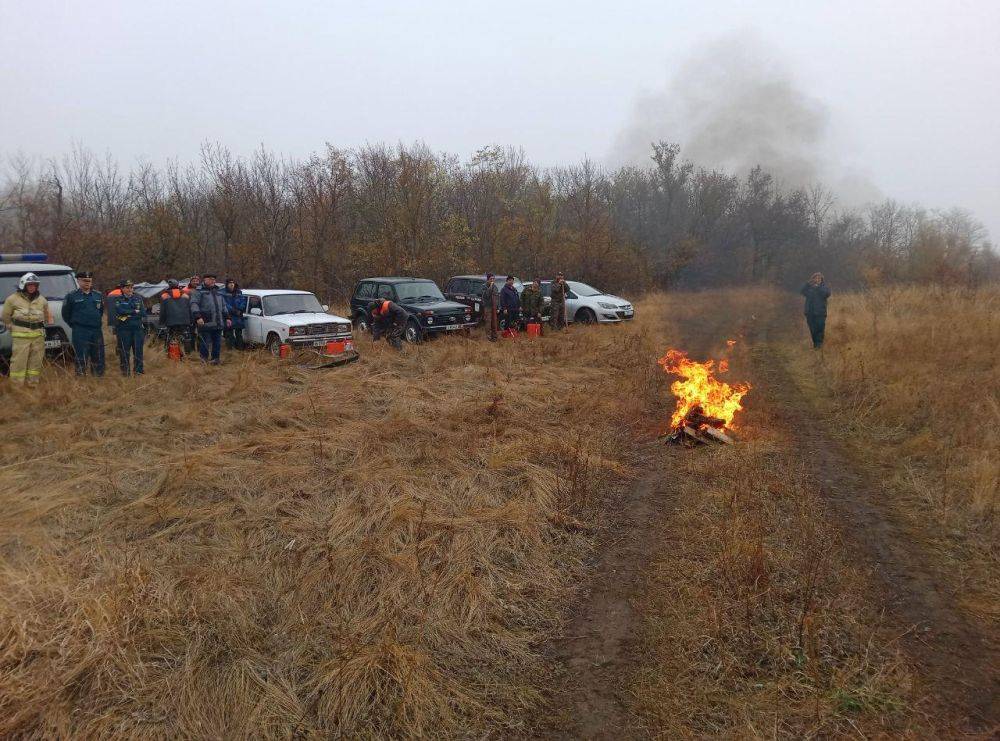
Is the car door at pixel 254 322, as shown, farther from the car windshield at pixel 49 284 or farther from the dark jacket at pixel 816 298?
the dark jacket at pixel 816 298

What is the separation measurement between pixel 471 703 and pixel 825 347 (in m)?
12.7

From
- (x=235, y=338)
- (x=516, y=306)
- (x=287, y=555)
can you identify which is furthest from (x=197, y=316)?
(x=287, y=555)

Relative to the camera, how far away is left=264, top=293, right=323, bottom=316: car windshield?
13.2m

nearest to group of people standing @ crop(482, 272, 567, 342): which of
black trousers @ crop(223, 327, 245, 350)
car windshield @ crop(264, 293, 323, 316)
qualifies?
car windshield @ crop(264, 293, 323, 316)

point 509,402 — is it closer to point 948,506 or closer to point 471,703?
point 948,506

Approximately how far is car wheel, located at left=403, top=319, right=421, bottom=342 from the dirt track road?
8637 millimetres

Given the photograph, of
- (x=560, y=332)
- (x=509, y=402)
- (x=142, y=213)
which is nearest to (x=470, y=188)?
(x=142, y=213)

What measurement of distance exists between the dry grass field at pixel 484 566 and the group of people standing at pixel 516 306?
6860 millimetres

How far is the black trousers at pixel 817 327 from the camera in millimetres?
13523

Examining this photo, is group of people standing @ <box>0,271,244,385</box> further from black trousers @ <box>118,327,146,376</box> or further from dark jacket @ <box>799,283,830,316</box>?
Result: dark jacket @ <box>799,283,830,316</box>


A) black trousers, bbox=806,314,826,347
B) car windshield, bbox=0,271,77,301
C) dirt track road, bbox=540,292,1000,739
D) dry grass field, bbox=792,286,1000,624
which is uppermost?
car windshield, bbox=0,271,77,301

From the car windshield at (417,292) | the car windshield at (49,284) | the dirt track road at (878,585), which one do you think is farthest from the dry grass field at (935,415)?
the car windshield at (49,284)

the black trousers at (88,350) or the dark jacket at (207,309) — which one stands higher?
the dark jacket at (207,309)

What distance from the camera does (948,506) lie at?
5.58m
